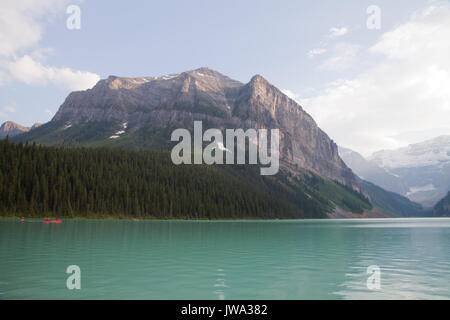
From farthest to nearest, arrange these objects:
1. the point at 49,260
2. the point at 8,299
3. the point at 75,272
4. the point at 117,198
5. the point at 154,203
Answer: the point at 154,203 → the point at 117,198 → the point at 49,260 → the point at 75,272 → the point at 8,299

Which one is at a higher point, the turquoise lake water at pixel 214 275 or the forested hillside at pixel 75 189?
the forested hillside at pixel 75 189

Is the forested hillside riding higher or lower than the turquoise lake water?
higher

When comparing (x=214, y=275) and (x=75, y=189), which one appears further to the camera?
(x=75, y=189)

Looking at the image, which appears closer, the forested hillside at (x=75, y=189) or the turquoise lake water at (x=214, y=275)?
the turquoise lake water at (x=214, y=275)

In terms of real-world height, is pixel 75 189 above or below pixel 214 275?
above

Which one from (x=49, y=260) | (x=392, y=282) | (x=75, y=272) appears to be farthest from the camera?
(x=49, y=260)

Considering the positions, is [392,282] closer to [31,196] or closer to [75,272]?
[75,272]

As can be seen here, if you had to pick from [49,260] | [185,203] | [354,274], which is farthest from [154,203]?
[354,274]

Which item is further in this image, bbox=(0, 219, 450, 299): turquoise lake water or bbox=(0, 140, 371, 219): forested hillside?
bbox=(0, 140, 371, 219): forested hillside
